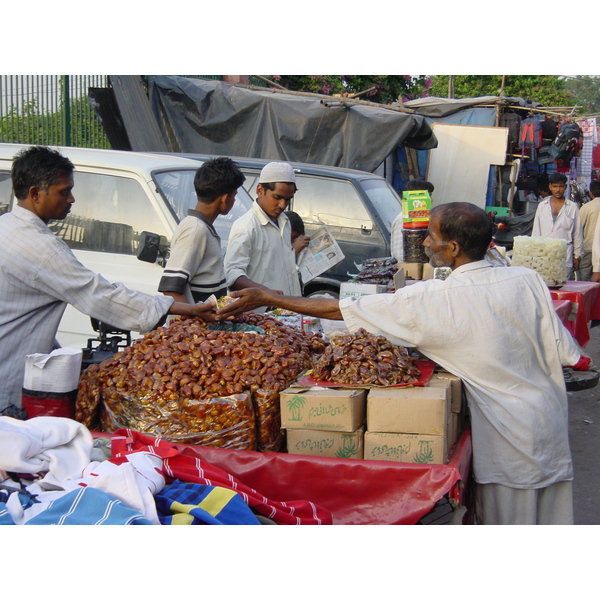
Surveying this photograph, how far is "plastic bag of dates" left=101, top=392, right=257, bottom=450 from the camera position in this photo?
2498 millimetres

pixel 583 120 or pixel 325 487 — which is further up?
pixel 583 120

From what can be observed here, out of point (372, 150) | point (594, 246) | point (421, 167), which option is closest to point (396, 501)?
point (594, 246)

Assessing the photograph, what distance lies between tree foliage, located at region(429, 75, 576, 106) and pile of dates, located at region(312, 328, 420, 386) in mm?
21085

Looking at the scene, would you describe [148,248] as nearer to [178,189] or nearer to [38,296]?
[178,189]

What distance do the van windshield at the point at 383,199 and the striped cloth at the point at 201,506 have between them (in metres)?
6.17

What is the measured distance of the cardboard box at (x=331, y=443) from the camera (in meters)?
2.46

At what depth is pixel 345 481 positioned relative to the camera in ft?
7.79

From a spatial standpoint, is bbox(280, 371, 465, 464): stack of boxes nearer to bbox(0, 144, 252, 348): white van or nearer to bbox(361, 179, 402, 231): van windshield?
bbox(0, 144, 252, 348): white van

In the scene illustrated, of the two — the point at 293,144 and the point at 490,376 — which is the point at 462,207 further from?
the point at 293,144

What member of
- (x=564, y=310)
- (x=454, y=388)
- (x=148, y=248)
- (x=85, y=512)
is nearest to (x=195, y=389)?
(x=85, y=512)

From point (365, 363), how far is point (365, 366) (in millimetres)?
12

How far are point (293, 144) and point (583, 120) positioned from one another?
9.17 m

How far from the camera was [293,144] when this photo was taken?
1048 cm

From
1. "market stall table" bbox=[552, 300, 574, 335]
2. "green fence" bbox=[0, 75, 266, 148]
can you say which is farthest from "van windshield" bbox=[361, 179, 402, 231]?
"green fence" bbox=[0, 75, 266, 148]
